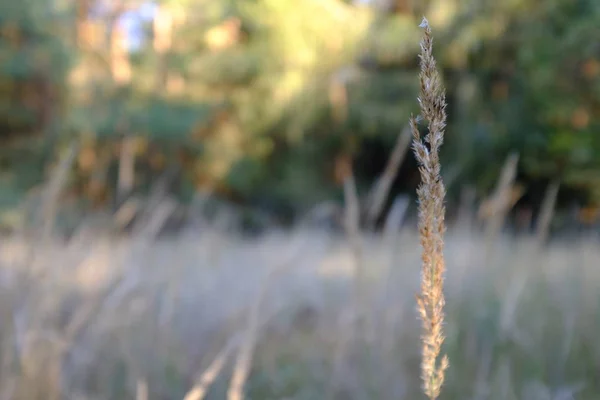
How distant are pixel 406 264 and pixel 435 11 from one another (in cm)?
427

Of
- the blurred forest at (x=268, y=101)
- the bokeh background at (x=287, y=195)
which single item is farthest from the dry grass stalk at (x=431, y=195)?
the blurred forest at (x=268, y=101)

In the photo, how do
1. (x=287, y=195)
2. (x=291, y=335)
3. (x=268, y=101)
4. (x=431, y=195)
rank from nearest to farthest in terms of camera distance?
(x=431, y=195) < (x=291, y=335) < (x=268, y=101) < (x=287, y=195)

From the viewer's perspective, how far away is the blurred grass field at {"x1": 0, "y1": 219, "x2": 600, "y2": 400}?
1.24 m

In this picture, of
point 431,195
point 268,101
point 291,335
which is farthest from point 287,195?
point 431,195

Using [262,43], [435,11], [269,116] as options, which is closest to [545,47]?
[435,11]

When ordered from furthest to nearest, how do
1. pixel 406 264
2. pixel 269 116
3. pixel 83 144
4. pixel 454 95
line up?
pixel 269 116 < pixel 83 144 < pixel 454 95 < pixel 406 264

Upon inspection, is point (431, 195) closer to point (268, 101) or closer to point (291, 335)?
point (291, 335)

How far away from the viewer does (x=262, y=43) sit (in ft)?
27.4

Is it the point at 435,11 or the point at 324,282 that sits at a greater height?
the point at 435,11

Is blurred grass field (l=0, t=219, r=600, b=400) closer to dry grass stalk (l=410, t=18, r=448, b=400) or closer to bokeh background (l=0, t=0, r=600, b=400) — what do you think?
bokeh background (l=0, t=0, r=600, b=400)

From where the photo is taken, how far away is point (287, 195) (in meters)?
8.33

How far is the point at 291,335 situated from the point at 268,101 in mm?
6304

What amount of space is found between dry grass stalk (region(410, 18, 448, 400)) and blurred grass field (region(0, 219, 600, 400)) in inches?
16.6

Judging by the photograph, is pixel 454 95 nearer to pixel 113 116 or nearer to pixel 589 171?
pixel 589 171
